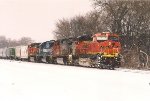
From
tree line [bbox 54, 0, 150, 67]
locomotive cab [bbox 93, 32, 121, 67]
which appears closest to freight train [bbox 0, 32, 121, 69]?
locomotive cab [bbox 93, 32, 121, 67]

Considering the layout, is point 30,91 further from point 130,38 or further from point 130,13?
point 130,13

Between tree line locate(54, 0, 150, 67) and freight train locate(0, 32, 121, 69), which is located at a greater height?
tree line locate(54, 0, 150, 67)

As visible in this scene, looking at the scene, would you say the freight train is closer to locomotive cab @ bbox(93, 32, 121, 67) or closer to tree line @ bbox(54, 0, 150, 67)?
locomotive cab @ bbox(93, 32, 121, 67)

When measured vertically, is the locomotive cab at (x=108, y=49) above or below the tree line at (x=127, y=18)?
below

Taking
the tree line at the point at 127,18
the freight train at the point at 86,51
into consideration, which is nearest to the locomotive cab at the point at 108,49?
the freight train at the point at 86,51

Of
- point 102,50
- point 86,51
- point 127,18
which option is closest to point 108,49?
point 102,50

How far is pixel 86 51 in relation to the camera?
91.1ft

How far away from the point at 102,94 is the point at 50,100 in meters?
1.74

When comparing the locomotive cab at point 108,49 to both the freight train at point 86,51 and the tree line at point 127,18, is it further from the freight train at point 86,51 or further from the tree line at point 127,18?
the tree line at point 127,18

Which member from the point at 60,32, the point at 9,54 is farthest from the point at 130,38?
the point at 60,32

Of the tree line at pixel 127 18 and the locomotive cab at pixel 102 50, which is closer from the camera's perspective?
the locomotive cab at pixel 102 50

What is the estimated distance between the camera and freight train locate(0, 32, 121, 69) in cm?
2544

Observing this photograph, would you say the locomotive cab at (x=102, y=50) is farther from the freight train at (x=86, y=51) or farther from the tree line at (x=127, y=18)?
the tree line at (x=127, y=18)

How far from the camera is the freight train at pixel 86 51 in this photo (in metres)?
25.4
